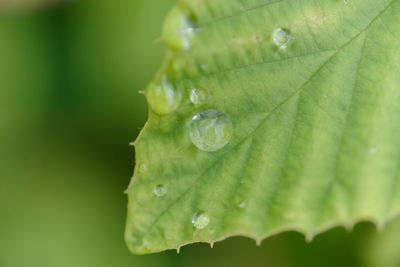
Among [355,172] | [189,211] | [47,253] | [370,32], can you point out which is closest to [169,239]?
[189,211]

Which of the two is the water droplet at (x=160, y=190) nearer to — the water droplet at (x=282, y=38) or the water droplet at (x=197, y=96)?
the water droplet at (x=197, y=96)

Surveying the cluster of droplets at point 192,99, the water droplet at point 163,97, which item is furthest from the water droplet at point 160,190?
the water droplet at point 163,97

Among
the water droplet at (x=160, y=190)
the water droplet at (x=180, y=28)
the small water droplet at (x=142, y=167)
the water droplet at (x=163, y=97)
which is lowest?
the water droplet at (x=160, y=190)

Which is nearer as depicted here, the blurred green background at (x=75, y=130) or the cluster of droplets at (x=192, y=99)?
the cluster of droplets at (x=192, y=99)

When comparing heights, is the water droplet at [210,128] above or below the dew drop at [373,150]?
above

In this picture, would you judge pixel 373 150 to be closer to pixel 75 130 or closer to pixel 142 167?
pixel 142 167

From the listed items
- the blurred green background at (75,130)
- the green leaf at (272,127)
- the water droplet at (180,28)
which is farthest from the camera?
the blurred green background at (75,130)

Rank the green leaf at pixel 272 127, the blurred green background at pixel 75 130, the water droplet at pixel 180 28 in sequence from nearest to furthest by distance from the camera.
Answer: the water droplet at pixel 180 28, the green leaf at pixel 272 127, the blurred green background at pixel 75 130
